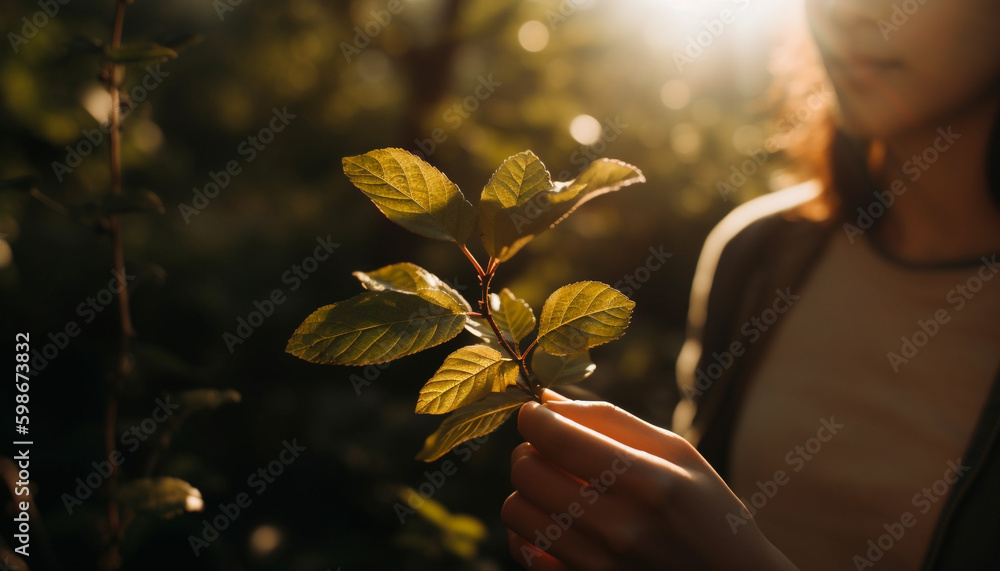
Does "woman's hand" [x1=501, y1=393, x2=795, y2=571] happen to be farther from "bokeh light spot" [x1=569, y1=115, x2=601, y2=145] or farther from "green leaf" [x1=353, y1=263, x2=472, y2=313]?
"bokeh light spot" [x1=569, y1=115, x2=601, y2=145]

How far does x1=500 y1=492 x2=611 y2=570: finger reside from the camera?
0.61 meters

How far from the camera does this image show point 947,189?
1377 mm

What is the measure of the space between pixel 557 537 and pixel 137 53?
0.80 meters

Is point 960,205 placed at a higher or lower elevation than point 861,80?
lower

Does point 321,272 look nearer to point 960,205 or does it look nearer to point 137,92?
point 137,92

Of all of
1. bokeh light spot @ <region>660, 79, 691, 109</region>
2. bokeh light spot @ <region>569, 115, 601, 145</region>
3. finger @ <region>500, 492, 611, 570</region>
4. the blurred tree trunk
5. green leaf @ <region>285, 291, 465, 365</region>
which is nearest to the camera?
green leaf @ <region>285, 291, 465, 365</region>

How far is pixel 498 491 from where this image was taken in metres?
1.90

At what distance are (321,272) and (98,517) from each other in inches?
61.4

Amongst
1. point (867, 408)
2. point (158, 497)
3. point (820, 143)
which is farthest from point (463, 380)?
point (820, 143)

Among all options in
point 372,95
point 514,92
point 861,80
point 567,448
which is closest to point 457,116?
point 514,92

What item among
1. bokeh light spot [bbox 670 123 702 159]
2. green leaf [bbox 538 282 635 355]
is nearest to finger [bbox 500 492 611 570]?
green leaf [bbox 538 282 635 355]

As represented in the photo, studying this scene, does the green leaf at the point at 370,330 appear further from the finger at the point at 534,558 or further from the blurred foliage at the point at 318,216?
the blurred foliage at the point at 318,216

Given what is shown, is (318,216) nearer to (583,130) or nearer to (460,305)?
(583,130)

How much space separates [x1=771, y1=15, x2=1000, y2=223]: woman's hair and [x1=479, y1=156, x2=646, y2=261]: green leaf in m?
1.38
